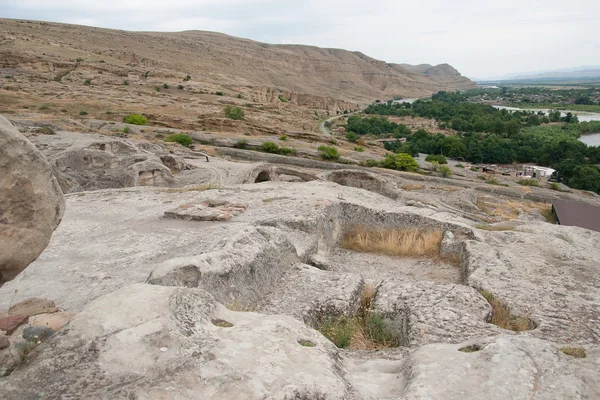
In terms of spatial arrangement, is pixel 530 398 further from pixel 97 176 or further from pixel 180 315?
pixel 97 176

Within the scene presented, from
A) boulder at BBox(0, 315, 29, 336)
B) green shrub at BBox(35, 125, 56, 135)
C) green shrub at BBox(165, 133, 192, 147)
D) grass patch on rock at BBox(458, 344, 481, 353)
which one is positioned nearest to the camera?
boulder at BBox(0, 315, 29, 336)

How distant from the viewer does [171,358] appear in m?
3.11

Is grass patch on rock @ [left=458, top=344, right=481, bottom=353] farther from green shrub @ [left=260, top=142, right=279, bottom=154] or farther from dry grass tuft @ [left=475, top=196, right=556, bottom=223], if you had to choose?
green shrub @ [left=260, top=142, right=279, bottom=154]

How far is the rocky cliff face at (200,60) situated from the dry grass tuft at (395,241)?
170 feet

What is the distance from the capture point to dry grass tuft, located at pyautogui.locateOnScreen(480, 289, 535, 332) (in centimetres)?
543

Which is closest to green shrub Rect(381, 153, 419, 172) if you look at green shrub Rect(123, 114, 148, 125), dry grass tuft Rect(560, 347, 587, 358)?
green shrub Rect(123, 114, 148, 125)

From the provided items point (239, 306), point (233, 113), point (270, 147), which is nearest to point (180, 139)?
point (270, 147)

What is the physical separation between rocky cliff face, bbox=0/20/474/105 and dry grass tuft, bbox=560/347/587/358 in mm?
57437

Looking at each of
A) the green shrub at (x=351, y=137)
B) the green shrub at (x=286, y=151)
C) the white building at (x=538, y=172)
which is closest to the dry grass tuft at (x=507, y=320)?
the green shrub at (x=286, y=151)

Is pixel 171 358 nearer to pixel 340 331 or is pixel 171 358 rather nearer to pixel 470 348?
pixel 340 331

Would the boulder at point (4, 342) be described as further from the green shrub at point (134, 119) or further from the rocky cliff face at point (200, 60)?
the rocky cliff face at point (200, 60)

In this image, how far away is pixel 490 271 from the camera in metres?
6.92

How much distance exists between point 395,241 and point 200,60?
283ft

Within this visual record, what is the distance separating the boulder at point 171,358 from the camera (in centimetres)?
283
